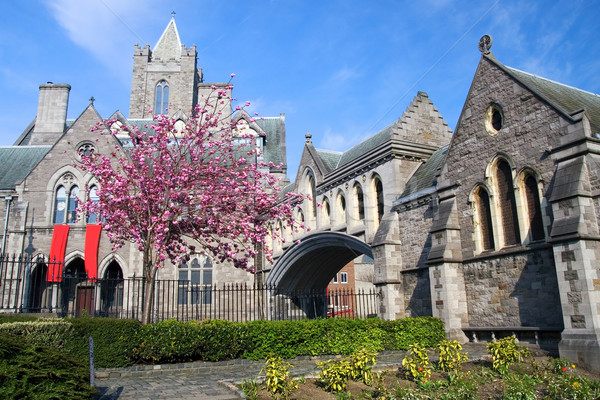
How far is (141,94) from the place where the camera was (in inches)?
1914

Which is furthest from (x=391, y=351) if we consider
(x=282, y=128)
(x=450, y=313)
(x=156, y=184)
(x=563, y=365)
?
(x=282, y=128)

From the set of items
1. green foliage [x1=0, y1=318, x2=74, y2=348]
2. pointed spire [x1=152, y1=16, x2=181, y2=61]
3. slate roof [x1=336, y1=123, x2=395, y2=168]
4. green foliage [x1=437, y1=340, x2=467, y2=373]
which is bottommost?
green foliage [x1=437, y1=340, x2=467, y2=373]

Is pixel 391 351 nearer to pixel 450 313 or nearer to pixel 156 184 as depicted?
pixel 450 313

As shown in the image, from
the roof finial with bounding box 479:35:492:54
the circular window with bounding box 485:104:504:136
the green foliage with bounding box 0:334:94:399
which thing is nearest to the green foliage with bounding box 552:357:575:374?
the circular window with bounding box 485:104:504:136

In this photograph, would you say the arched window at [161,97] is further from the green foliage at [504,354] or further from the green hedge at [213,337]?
the green foliage at [504,354]

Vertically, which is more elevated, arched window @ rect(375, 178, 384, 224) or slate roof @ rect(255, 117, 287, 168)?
slate roof @ rect(255, 117, 287, 168)

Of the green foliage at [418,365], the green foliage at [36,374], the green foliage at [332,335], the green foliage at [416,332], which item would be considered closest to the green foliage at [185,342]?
the green foliage at [332,335]

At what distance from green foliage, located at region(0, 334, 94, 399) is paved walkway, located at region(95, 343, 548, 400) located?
250 cm

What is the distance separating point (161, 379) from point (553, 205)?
9888mm

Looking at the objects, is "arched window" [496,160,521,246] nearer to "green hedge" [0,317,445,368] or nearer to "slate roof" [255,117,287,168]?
"green hedge" [0,317,445,368]

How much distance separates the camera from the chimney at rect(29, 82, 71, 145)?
3600 centimetres

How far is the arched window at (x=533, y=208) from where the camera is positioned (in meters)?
13.0

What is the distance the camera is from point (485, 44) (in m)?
15.4

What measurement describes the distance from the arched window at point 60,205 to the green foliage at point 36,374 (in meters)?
23.3
